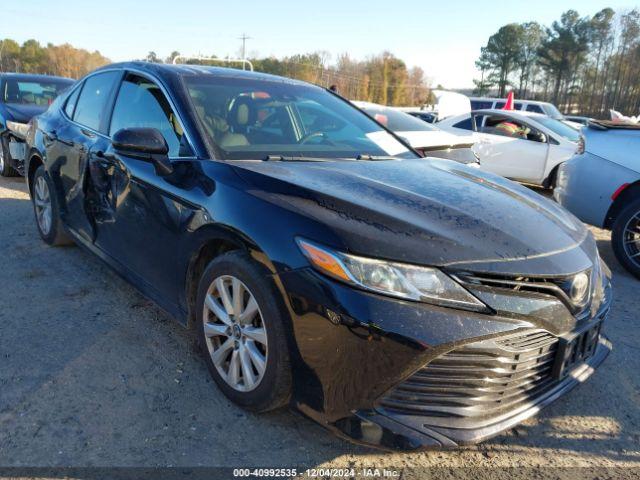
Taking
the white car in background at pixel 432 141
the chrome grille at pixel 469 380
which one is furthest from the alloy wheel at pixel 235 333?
the white car in background at pixel 432 141

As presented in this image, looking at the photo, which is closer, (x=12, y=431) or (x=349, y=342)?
(x=349, y=342)

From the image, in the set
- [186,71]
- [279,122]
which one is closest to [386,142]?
[279,122]

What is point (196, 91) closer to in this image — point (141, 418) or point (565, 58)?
point (141, 418)

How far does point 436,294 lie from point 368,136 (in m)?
1.77

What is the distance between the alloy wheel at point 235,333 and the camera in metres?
2.20

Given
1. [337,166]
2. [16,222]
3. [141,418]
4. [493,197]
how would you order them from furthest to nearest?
[16,222] < [337,166] < [493,197] < [141,418]

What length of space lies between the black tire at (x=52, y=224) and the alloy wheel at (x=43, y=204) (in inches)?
0.6

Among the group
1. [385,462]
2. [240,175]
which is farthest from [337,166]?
[385,462]

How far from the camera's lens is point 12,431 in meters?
2.21

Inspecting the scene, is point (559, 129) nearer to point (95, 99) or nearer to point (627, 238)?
point (627, 238)

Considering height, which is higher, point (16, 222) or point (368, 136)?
point (368, 136)

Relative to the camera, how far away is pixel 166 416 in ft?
7.72

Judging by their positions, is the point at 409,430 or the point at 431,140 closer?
the point at 409,430

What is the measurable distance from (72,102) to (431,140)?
12.1 feet
